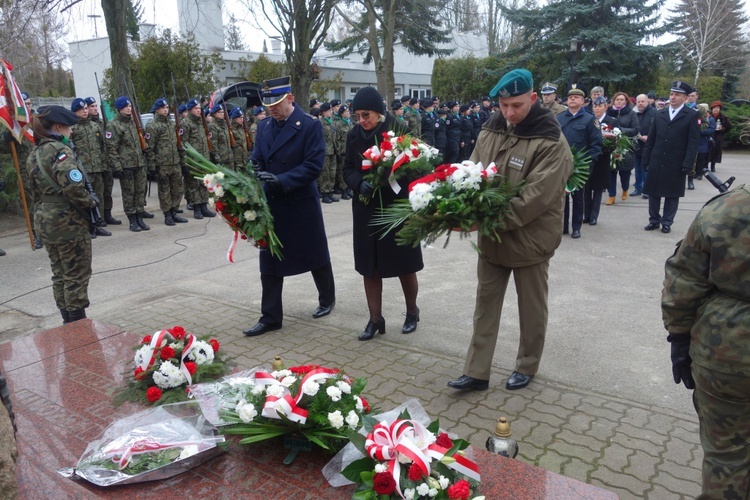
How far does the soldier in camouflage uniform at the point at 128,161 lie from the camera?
10219 millimetres

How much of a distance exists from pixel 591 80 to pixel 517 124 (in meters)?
24.3

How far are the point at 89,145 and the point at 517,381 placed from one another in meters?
8.69

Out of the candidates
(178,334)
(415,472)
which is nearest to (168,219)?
(178,334)

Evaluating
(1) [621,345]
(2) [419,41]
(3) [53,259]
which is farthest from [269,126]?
(2) [419,41]

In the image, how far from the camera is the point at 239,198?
14.9 feet

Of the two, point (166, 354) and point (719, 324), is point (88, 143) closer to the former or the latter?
point (166, 354)

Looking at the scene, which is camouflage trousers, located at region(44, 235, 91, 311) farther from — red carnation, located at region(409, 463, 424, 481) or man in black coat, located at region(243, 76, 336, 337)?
red carnation, located at region(409, 463, 424, 481)

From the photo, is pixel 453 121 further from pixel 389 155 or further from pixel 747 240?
pixel 747 240

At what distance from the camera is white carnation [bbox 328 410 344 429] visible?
2.57 m

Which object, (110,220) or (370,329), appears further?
(110,220)

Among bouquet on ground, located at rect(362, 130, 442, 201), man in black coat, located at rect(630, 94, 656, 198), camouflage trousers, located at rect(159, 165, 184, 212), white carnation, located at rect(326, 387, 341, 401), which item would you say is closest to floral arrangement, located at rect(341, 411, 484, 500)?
white carnation, located at rect(326, 387, 341, 401)

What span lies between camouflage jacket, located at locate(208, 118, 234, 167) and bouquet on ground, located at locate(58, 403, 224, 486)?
9.29m

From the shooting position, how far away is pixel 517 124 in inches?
150

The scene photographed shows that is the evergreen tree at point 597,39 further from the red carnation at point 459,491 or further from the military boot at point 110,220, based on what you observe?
the red carnation at point 459,491
